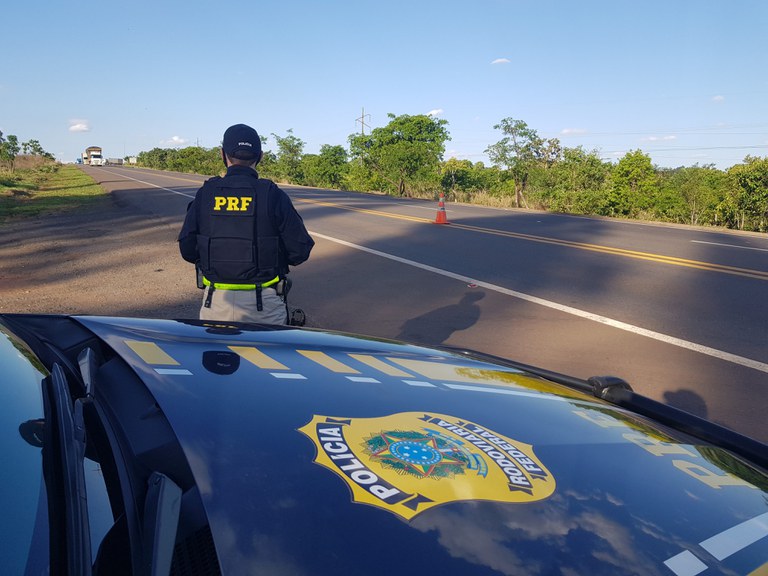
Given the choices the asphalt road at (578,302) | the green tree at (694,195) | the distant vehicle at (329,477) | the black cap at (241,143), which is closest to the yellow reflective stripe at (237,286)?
the black cap at (241,143)

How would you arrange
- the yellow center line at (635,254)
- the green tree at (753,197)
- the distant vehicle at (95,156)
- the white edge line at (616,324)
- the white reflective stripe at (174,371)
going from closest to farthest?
1. the white reflective stripe at (174,371)
2. the white edge line at (616,324)
3. the yellow center line at (635,254)
4. the green tree at (753,197)
5. the distant vehicle at (95,156)

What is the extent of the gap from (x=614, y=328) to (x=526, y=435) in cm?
493

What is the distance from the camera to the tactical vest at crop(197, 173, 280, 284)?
3.17m

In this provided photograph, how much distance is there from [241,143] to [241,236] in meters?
0.52

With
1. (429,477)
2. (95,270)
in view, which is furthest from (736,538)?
(95,270)

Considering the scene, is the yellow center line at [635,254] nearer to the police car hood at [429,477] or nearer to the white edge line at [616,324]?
the white edge line at [616,324]

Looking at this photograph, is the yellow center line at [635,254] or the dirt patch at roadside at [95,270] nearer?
the dirt patch at roadside at [95,270]

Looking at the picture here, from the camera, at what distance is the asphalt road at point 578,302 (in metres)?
4.75

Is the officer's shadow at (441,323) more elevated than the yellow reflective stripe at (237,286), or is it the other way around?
the yellow reflective stripe at (237,286)

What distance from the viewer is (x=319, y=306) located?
6.77 meters

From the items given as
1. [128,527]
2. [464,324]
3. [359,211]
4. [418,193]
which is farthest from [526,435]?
[418,193]

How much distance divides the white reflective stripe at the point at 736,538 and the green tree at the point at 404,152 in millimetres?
36245

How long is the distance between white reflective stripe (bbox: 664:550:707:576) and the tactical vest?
2619mm

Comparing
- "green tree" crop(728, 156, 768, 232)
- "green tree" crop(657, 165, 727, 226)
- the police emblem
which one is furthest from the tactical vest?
"green tree" crop(657, 165, 727, 226)
